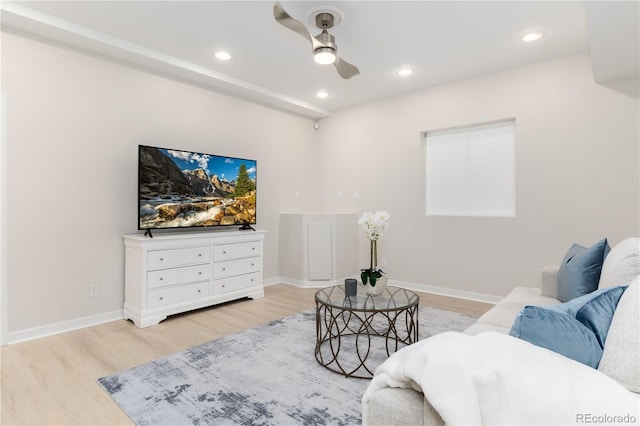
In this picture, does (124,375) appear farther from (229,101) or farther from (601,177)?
(601,177)

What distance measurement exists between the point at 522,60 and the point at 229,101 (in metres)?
3.37

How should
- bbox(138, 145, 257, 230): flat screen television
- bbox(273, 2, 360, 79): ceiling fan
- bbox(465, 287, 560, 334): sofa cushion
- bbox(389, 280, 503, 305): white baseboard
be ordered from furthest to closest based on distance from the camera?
bbox(389, 280, 503, 305): white baseboard < bbox(138, 145, 257, 230): flat screen television < bbox(273, 2, 360, 79): ceiling fan < bbox(465, 287, 560, 334): sofa cushion

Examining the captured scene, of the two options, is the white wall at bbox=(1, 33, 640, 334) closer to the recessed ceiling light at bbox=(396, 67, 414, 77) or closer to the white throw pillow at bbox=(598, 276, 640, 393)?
the recessed ceiling light at bbox=(396, 67, 414, 77)

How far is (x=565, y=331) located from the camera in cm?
100

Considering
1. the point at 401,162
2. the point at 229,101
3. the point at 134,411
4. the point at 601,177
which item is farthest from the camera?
the point at 401,162

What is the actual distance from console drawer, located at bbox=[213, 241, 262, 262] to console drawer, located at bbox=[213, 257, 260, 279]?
0.18 ft

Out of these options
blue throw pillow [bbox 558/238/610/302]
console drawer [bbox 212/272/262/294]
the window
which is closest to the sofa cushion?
blue throw pillow [bbox 558/238/610/302]

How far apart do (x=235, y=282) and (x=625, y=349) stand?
3575 mm

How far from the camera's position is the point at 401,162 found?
4766mm

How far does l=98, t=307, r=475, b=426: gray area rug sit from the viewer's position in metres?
1.85

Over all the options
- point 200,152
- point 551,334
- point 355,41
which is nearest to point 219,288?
point 200,152

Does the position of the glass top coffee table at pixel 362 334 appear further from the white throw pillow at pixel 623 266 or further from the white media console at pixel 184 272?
the white media console at pixel 184 272

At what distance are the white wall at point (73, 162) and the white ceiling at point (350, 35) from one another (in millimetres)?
249

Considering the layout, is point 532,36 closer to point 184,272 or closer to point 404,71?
point 404,71
